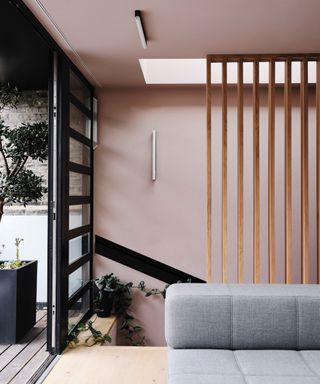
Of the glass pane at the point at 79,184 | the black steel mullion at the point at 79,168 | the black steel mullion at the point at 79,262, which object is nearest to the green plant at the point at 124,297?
the black steel mullion at the point at 79,262

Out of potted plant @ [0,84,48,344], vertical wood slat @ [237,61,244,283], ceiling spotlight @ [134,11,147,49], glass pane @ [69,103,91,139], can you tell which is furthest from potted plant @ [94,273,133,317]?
ceiling spotlight @ [134,11,147,49]

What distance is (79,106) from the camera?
11.7 feet

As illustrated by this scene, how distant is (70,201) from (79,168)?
433 millimetres

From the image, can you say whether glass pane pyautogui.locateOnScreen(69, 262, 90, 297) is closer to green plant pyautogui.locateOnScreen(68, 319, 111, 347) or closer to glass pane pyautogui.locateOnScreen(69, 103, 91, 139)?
green plant pyautogui.locateOnScreen(68, 319, 111, 347)

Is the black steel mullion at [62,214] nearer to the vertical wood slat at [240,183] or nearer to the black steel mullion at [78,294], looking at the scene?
the black steel mullion at [78,294]

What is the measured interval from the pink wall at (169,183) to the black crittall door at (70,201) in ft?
0.77

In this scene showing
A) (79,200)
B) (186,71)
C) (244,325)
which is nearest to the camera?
(244,325)

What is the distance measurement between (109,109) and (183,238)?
5.27ft

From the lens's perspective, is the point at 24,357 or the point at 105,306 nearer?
the point at 24,357

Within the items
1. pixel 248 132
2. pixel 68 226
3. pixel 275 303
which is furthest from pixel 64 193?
pixel 248 132

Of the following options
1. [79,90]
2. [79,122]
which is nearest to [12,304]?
[79,122]

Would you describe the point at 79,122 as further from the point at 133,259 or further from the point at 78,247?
the point at 133,259

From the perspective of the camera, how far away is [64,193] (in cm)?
306

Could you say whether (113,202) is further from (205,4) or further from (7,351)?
(205,4)
